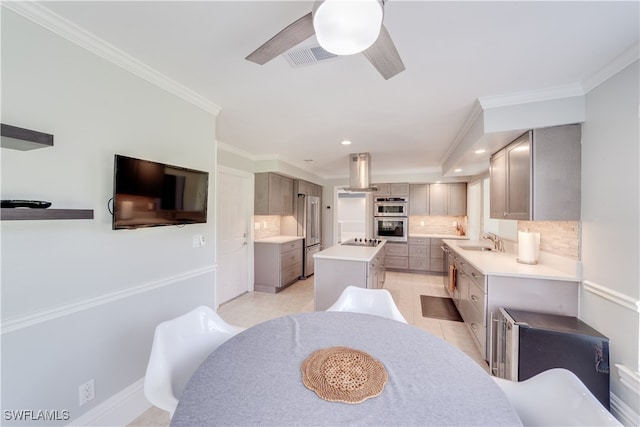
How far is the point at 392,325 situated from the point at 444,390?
0.55 metres

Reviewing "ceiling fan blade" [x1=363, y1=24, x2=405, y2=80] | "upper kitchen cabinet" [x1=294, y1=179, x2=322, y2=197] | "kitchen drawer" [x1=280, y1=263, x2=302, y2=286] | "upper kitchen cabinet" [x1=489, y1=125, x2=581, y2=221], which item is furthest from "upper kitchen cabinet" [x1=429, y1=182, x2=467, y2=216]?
"ceiling fan blade" [x1=363, y1=24, x2=405, y2=80]

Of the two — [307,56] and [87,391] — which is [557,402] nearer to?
[307,56]

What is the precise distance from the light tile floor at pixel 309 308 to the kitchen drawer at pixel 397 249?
588 mm

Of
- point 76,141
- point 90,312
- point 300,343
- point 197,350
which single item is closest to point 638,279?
point 300,343

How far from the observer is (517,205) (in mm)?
2348

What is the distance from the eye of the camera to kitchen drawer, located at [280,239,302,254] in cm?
440

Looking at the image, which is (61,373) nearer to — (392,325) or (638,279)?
(392,325)

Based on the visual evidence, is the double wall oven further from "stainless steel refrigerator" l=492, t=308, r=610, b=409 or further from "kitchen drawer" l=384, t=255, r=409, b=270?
"stainless steel refrigerator" l=492, t=308, r=610, b=409

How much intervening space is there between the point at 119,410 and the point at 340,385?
1.69 metres

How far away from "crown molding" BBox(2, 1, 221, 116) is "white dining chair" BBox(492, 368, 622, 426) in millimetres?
2797

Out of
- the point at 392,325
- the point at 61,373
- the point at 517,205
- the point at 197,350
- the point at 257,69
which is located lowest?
the point at 61,373

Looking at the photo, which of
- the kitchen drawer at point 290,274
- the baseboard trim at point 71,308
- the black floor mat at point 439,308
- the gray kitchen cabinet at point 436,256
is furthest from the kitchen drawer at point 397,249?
the baseboard trim at point 71,308

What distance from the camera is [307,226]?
17.5 feet

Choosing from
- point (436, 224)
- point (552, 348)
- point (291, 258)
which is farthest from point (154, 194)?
point (436, 224)
